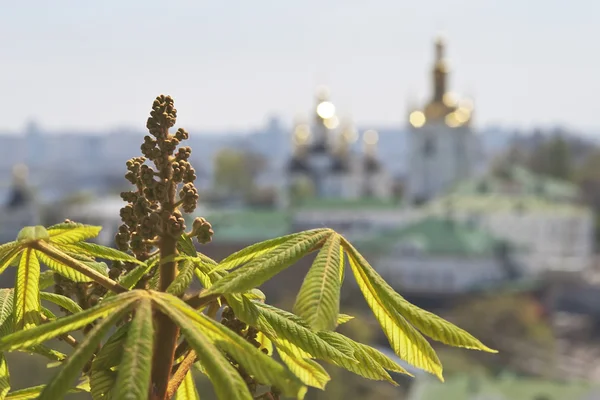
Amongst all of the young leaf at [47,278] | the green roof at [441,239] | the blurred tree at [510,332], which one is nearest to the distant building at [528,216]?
the green roof at [441,239]

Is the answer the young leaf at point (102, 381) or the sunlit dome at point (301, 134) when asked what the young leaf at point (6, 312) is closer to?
the young leaf at point (102, 381)

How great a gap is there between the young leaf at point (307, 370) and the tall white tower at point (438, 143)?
29.2 m

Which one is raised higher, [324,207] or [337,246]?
[337,246]

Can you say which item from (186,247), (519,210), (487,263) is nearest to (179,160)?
(186,247)

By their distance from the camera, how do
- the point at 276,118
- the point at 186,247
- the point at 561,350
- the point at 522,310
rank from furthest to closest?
the point at 276,118, the point at 561,350, the point at 522,310, the point at 186,247

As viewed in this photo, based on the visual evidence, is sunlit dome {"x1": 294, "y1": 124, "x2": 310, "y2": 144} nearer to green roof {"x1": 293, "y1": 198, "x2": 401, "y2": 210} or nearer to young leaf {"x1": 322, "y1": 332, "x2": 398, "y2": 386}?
green roof {"x1": 293, "y1": 198, "x2": 401, "y2": 210}

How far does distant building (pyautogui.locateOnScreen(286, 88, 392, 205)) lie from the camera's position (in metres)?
31.1

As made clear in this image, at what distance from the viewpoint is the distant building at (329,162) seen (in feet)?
102

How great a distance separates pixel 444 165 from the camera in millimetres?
30609

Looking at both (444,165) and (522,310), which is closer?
(522,310)

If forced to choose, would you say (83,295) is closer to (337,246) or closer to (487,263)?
(337,246)

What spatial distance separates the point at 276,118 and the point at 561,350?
93.9 meters

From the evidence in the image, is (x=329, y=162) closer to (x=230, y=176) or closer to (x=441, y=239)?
(x=441, y=239)

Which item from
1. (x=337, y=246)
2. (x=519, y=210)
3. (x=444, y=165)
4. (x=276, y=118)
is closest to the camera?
(x=337, y=246)
